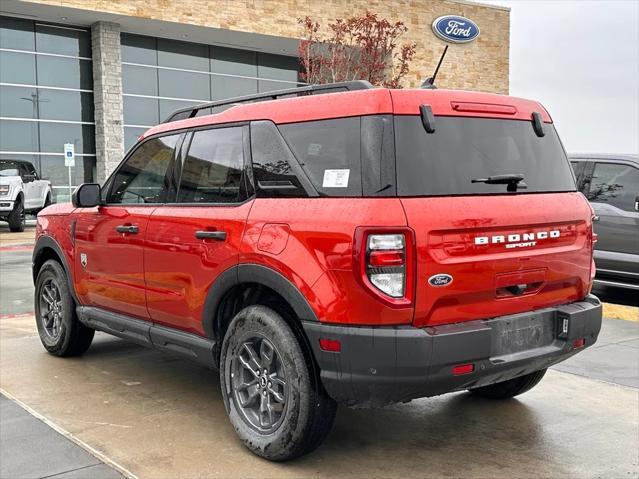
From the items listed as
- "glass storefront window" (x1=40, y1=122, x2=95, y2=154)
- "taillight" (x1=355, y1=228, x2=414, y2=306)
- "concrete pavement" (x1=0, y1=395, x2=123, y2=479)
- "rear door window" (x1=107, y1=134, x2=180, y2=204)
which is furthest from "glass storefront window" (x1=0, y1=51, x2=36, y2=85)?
"taillight" (x1=355, y1=228, x2=414, y2=306)

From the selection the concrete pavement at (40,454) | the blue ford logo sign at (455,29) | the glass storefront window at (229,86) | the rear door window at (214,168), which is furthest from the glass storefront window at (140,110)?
the concrete pavement at (40,454)

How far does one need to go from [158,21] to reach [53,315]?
23445 millimetres

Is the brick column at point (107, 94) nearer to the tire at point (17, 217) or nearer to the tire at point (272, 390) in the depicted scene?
the tire at point (17, 217)

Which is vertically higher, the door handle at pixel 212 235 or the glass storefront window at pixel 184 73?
the glass storefront window at pixel 184 73

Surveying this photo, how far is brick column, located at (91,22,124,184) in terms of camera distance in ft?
88.1

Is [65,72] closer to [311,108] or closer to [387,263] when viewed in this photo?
[311,108]

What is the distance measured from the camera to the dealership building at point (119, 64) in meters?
25.7

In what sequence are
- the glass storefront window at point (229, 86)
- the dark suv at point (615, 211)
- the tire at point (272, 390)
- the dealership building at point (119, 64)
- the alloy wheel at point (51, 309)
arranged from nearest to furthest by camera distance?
the tire at point (272, 390)
the alloy wheel at point (51, 309)
the dark suv at point (615, 211)
the dealership building at point (119, 64)
the glass storefront window at point (229, 86)

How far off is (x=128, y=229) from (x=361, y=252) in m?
2.15

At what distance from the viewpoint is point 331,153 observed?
345 cm

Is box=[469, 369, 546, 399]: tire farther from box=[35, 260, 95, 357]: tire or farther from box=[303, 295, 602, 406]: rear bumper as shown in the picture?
box=[35, 260, 95, 357]: tire

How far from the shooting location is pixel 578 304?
3.85m

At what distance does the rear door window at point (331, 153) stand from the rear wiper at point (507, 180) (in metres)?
0.63

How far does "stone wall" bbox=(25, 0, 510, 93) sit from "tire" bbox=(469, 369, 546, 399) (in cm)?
2426
